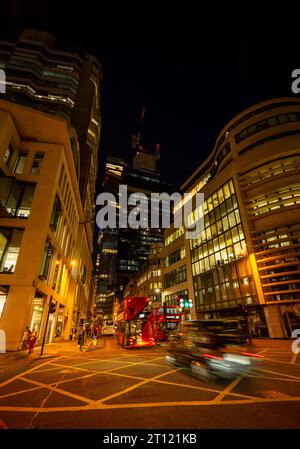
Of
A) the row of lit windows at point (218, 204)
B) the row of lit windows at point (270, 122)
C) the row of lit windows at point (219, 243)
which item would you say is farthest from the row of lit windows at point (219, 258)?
the row of lit windows at point (270, 122)

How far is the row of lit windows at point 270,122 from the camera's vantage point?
112ft

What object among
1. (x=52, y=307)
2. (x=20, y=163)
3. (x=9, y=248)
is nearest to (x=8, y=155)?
(x=20, y=163)

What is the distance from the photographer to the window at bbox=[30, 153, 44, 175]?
76.4ft

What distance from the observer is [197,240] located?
40.9 meters

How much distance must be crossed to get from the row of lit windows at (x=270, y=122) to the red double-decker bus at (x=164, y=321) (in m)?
30.6

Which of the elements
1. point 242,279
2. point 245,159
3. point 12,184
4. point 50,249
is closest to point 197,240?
point 242,279

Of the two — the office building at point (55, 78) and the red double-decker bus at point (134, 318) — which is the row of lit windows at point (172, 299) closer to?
the red double-decker bus at point (134, 318)

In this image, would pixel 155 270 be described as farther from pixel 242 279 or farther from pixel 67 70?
pixel 67 70

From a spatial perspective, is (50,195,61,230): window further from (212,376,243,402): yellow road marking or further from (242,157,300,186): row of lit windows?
(242,157,300,186): row of lit windows

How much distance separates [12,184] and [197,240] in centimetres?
3073

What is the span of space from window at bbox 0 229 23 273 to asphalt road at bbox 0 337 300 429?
1199 centimetres

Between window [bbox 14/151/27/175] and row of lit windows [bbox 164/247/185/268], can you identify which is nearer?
window [bbox 14/151/27/175]

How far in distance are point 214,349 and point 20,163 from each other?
25.1 metres

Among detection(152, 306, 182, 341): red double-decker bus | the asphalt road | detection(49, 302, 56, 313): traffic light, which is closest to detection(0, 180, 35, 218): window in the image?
detection(49, 302, 56, 313): traffic light
